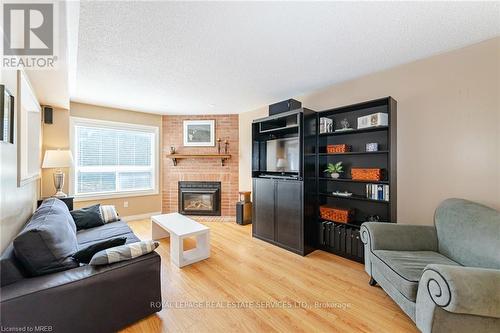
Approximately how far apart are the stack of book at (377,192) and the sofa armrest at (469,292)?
3.96 feet

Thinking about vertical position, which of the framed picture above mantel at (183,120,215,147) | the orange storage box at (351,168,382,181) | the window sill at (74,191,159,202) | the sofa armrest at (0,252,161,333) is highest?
the framed picture above mantel at (183,120,215,147)

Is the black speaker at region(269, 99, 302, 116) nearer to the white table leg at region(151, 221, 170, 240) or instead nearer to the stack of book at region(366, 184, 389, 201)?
the stack of book at region(366, 184, 389, 201)

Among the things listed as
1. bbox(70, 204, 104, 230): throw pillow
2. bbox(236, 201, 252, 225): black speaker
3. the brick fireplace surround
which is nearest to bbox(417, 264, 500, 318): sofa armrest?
bbox(236, 201, 252, 225): black speaker

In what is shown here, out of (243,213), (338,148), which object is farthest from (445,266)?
(243,213)

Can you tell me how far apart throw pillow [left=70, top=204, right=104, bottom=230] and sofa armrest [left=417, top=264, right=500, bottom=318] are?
354 cm

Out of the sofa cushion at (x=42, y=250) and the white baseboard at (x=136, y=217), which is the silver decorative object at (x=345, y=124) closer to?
the sofa cushion at (x=42, y=250)

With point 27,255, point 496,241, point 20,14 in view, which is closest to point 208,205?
point 27,255

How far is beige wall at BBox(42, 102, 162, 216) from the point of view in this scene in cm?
349

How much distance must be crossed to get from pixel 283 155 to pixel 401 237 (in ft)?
6.11

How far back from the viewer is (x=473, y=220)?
180 centimetres

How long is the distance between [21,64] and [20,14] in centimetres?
78

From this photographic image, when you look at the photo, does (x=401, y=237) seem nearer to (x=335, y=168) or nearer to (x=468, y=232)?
(x=468, y=232)

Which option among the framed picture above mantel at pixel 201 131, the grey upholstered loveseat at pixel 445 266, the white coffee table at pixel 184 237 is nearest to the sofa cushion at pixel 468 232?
the grey upholstered loveseat at pixel 445 266

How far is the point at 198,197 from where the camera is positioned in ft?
15.9
